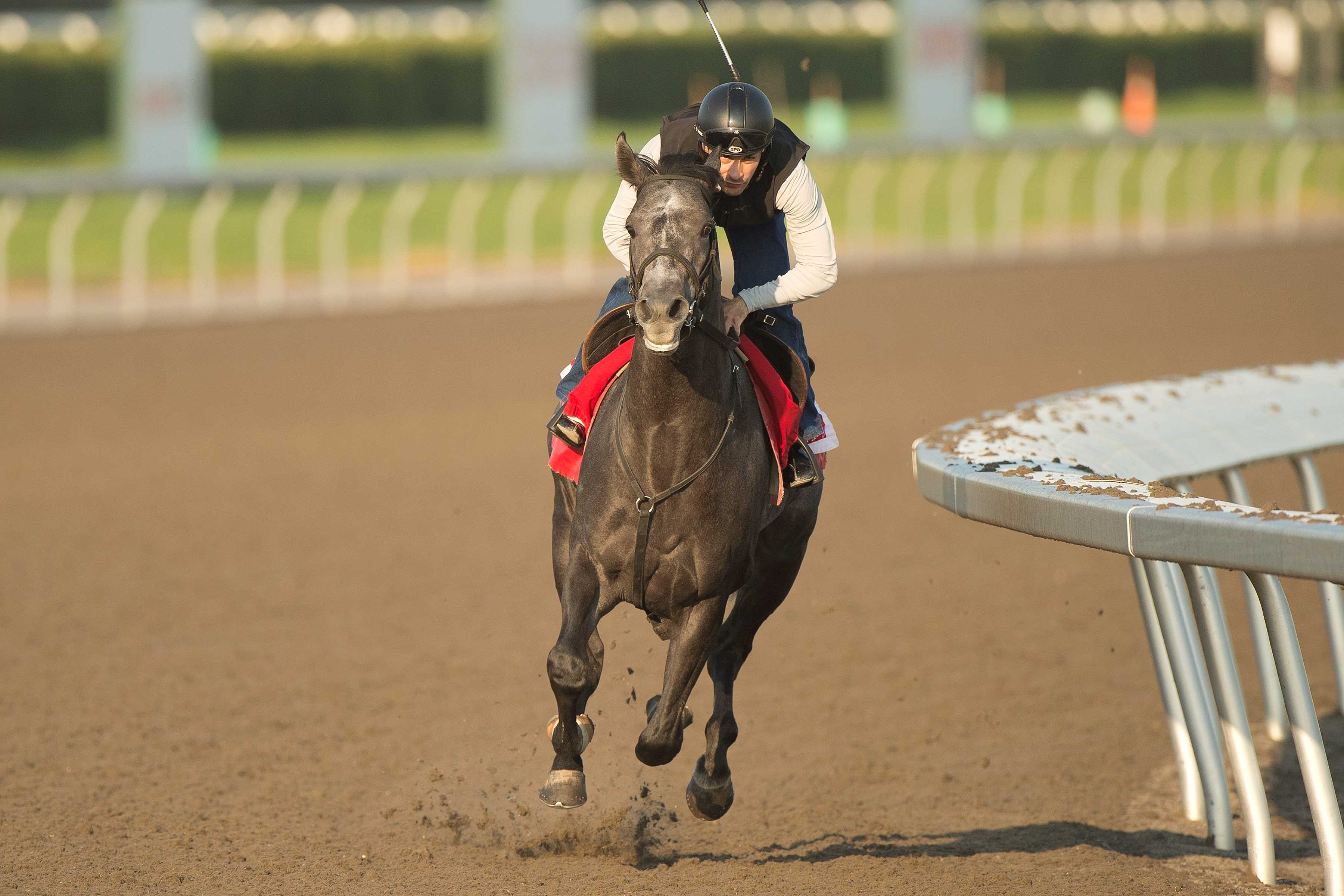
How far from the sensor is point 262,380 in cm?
1462

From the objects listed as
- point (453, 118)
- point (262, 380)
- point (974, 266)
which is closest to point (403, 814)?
point (262, 380)

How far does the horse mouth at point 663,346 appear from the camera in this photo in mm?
3604

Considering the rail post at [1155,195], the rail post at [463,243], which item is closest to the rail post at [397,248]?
the rail post at [463,243]

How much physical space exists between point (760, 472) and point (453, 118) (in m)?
23.4

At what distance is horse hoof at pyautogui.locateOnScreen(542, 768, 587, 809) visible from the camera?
4277 mm

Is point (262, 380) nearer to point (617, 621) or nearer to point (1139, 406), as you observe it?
point (617, 621)

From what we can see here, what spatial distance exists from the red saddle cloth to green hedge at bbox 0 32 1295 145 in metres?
20.9

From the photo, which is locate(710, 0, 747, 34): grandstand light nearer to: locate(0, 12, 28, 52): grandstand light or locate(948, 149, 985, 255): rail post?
locate(948, 149, 985, 255): rail post

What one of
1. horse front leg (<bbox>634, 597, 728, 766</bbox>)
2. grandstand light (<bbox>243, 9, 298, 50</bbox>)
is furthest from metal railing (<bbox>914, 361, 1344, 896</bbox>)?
grandstand light (<bbox>243, 9, 298, 50</bbox>)

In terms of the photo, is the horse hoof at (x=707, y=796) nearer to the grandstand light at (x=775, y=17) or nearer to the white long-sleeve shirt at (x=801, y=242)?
the white long-sleeve shirt at (x=801, y=242)

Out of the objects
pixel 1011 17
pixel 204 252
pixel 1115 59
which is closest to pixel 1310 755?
pixel 204 252

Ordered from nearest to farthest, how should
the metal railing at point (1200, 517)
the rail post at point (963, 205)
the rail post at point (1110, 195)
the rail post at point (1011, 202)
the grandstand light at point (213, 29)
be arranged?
the metal railing at point (1200, 517) < the rail post at point (963, 205) < the rail post at point (1011, 202) < the rail post at point (1110, 195) < the grandstand light at point (213, 29)

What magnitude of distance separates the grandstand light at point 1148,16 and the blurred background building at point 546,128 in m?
0.06

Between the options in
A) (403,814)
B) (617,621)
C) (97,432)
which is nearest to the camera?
(403,814)
